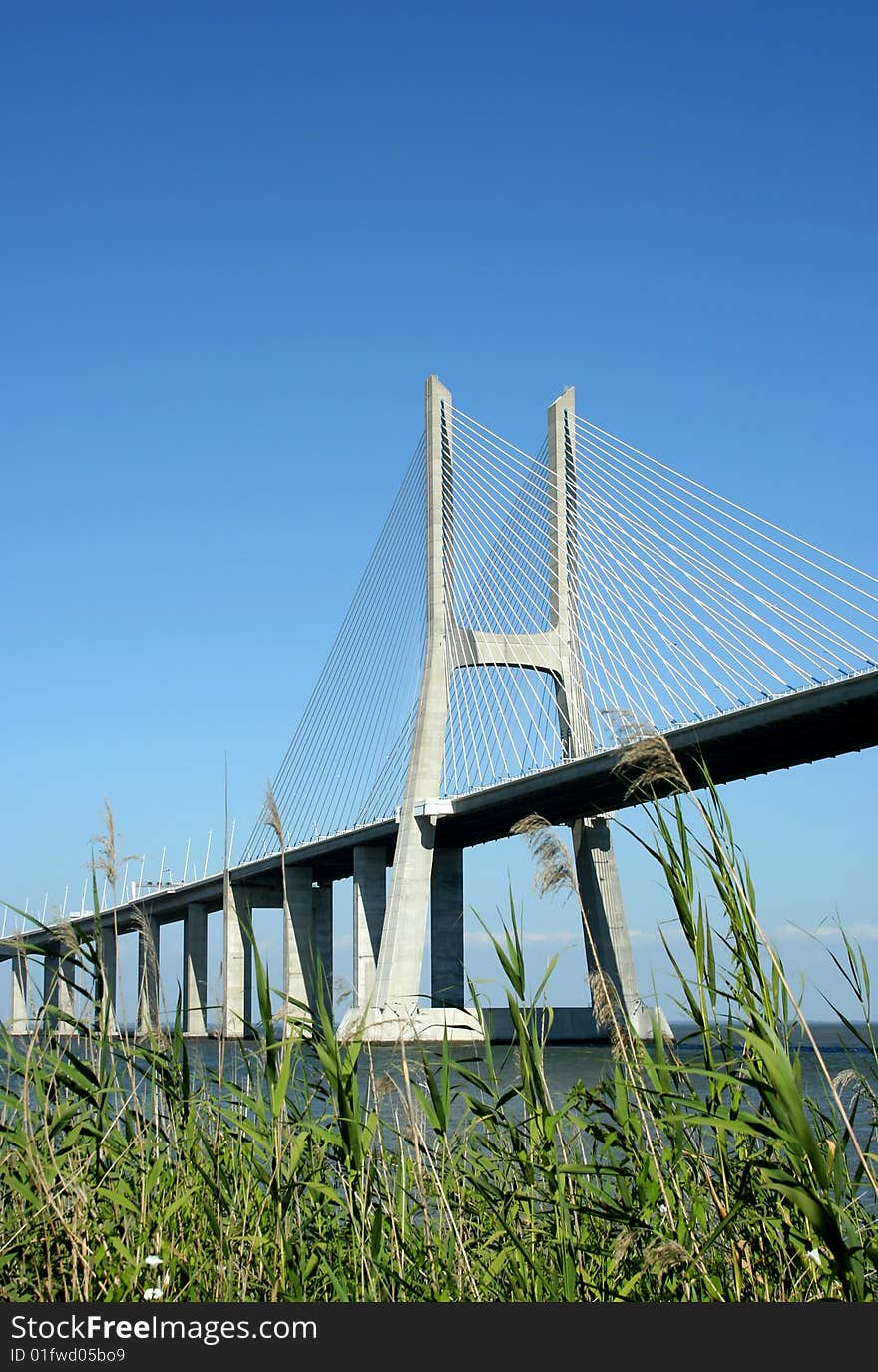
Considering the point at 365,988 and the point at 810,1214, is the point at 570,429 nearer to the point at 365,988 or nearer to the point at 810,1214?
the point at 365,988

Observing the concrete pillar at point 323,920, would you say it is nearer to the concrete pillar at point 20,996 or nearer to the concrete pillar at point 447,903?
the concrete pillar at point 447,903

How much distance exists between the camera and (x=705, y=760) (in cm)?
2411

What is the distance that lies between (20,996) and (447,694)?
92.1 ft

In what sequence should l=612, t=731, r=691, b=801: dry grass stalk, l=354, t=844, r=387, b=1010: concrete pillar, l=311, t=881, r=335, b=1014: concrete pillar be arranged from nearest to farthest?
l=612, t=731, r=691, b=801: dry grass stalk → l=354, t=844, r=387, b=1010: concrete pillar → l=311, t=881, r=335, b=1014: concrete pillar

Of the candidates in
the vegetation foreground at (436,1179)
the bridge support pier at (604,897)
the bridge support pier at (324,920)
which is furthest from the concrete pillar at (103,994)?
the bridge support pier at (324,920)

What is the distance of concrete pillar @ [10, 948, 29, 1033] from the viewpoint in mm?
4652

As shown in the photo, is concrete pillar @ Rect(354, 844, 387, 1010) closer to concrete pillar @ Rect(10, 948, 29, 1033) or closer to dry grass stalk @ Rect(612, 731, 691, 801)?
concrete pillar @ Rect(10, 948, 29, 1033)

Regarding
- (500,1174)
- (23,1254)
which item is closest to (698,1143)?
(500,1174)

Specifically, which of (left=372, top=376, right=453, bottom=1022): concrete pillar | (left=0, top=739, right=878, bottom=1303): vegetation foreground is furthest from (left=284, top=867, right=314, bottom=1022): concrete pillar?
(left=0, top=739, right=878, bottom=1303): vegetation foreground

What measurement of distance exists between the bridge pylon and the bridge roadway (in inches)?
39.4

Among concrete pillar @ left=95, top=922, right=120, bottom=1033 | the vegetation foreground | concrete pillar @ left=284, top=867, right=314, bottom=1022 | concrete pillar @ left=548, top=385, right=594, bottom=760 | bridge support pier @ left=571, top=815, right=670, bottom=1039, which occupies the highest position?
concrete pillar @ left=548, top=385, right=594, bottom=760

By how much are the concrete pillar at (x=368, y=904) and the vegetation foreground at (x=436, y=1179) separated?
119 ft

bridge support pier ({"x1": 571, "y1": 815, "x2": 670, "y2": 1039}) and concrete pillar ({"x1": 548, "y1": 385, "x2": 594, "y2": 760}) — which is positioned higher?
concrete pillar ({"x1": 548, "y1": 385, "x2": 594, "y2": 760})

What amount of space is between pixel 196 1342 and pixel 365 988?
3833 centimetres
